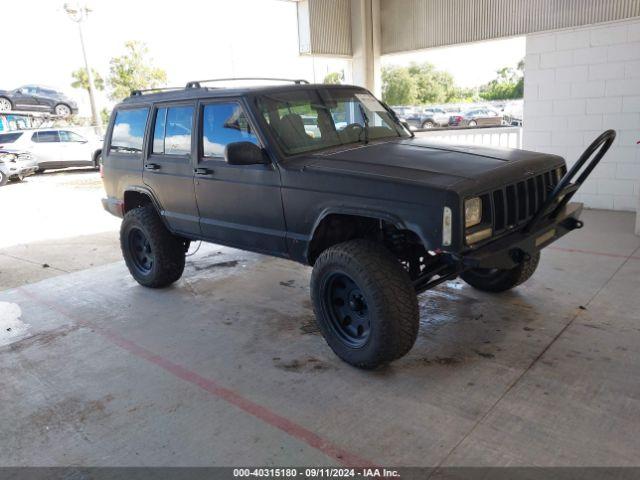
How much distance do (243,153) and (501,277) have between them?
8.28 ft

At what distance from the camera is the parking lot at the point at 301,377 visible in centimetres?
276

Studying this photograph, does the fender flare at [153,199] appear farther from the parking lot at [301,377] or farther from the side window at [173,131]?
the parking lot at [301,377]

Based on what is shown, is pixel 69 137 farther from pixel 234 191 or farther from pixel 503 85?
pixel 503 85

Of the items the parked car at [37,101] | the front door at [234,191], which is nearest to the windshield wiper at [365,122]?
the front door at [234,191]

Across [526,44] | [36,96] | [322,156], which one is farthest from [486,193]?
[36,96]

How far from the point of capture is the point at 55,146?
17641 millimetres

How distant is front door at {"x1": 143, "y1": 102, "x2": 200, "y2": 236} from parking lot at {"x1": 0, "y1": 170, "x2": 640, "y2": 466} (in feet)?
2.81

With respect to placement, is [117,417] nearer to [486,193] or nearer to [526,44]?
[486,193]

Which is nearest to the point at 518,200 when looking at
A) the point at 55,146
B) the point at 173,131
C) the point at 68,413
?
the point at 173,131

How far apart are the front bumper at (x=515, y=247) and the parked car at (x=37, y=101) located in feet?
82.7


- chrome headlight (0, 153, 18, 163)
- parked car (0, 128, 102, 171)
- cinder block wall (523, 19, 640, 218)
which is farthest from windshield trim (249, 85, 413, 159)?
parked car (0, 128, 102, 171)

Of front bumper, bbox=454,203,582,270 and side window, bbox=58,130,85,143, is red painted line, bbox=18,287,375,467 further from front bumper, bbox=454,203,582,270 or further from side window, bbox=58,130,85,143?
side window, bbox=58,130,85,143

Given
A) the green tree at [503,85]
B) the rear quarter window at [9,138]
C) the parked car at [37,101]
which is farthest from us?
the green tree at [503,85]

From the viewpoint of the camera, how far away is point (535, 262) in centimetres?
452
